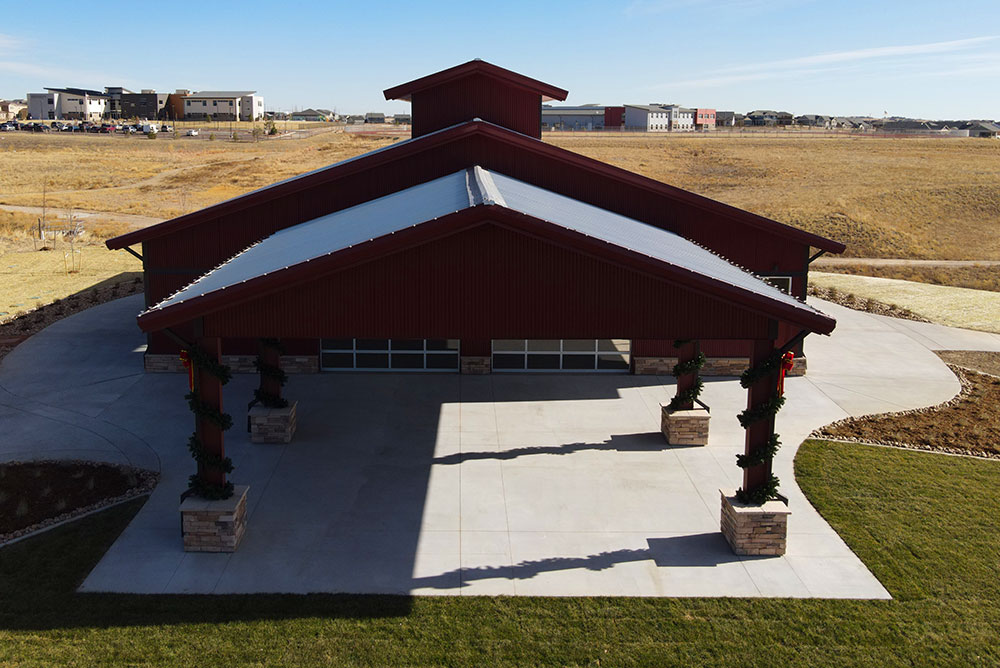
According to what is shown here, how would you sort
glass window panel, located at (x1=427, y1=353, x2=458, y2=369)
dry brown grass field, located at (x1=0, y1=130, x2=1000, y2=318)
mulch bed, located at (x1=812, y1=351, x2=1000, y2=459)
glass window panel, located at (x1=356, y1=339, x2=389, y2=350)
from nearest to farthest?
1. mulch bed, located at (x1=812, y1=351, x2=1000, y2=459)
2. glass window panel, located at (x1=356, y1=339, x2=389, y2=350)
3. glass window panel, located at (x1=427, y1=353, x2=458, y2=369)
4. dry brown grass field, located at (x1=0, y1=130, x2=1000, y2=318)

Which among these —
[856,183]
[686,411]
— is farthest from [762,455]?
[856,183]

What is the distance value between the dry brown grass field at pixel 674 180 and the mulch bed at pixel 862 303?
17.0 metres

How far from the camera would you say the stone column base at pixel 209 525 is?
40.8 ft

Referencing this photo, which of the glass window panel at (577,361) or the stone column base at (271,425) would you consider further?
the glass window panel at (577,361)

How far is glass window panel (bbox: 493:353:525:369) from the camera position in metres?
23.1

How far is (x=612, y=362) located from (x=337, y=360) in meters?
7.97

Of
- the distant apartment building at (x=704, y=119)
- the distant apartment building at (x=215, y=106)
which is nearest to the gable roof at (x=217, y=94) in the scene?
the distant apartment building at (x=215, y=106)

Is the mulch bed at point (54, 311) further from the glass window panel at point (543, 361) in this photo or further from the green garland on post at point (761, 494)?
the green garland on post at point (761, 494)

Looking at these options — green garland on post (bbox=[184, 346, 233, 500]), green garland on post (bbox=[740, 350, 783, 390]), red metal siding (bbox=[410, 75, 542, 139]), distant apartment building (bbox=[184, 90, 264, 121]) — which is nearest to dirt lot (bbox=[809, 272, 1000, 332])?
red metal siding (bbox=[410, 75, 542, 139])

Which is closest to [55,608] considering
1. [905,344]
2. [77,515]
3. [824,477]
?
[77,515]

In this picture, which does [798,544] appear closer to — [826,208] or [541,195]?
[541,195]

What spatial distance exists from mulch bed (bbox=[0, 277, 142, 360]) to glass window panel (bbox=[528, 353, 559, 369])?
50.9ft

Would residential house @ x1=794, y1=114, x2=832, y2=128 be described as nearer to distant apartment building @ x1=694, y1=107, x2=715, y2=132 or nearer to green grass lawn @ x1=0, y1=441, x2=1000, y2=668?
distant apartment building @ x1=694, y1=107, x2=715, y2=132

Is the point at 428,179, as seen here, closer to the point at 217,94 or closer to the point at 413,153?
the point at 413,153
